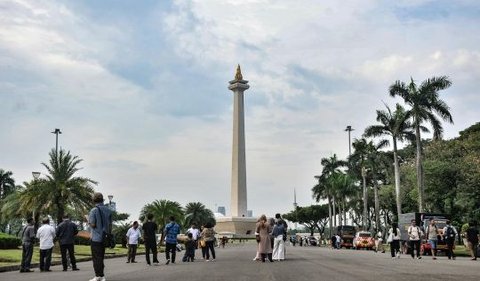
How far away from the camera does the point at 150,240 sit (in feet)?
64.8

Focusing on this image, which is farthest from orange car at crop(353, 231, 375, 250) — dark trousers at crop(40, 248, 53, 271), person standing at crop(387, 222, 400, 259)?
dark trousers at crop(40, 248, 53, 271)

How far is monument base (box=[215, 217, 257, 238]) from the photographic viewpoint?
9988 cm

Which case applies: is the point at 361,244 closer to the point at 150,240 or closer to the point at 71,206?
the point at 71,206

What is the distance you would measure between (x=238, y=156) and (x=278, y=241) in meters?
74.3

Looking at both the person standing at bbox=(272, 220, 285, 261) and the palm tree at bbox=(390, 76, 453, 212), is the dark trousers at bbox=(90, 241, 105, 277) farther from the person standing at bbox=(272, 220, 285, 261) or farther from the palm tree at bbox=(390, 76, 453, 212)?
the palm tree at bbox=(390, 76, 453, 212)

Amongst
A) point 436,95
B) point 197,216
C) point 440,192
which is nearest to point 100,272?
point 436,95

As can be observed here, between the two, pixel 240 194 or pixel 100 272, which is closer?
pixel 100 272

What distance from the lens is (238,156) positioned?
96500 mm

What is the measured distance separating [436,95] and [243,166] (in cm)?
5362

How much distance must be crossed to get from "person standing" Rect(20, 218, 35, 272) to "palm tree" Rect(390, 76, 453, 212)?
109 feet

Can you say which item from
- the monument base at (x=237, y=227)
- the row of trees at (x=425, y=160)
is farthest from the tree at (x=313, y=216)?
the row of trees at (x=425, y=160)

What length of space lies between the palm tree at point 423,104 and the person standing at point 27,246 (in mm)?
33190

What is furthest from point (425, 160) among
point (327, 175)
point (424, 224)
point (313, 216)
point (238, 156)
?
point (313, 216)

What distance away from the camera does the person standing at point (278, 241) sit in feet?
72.4
